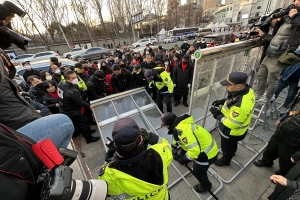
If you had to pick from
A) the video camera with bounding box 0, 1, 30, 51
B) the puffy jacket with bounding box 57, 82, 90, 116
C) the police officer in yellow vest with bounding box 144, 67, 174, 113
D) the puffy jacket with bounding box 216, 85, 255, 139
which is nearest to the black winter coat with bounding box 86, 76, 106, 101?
A: the puffy jacket with bounding box 57, 82, 90, 116

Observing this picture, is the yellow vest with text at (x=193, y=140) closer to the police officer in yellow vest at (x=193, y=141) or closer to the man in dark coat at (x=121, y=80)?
the police officer in yellow vest at (x=193, y=141)

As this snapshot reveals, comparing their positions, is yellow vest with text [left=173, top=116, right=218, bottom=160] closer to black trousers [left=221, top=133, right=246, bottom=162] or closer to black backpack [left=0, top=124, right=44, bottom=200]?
black trousers [left=221, top=133, right=246, bottom=162]

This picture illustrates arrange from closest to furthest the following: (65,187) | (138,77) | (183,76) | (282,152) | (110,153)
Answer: (65,187) → (110,153) → (282,152) → (138,77) → (183,76)

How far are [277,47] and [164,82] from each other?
8.55 feet

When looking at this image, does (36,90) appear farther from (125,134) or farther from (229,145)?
(229,145)

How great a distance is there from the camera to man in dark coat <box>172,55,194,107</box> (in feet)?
16.4

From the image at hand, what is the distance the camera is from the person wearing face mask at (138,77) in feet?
15.7

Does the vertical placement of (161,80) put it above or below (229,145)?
above

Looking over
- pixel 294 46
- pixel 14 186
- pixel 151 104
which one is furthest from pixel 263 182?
pixel 14 186

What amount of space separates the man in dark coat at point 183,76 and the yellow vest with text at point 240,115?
2854 mm

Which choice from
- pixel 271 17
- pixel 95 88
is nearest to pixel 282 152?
pixel 271 17

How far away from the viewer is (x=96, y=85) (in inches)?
181

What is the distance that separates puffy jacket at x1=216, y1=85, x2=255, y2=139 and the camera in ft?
6.79

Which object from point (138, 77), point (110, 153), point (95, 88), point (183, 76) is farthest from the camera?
point (183, 76)
